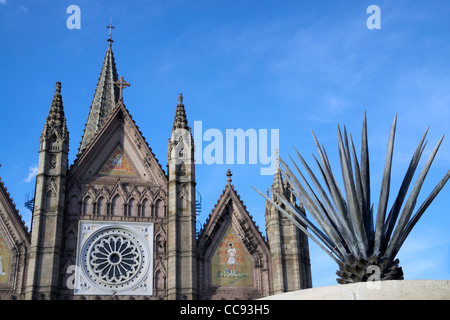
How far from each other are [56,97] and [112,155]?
4.62 metres

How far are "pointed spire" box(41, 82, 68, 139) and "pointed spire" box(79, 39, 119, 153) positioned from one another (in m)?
5.82

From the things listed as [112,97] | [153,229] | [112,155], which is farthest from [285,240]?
[112,97]

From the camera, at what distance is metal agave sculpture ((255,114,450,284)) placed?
1388 cm

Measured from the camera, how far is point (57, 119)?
3244 cm

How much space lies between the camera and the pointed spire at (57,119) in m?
31.9

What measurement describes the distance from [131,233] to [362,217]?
19088 mm

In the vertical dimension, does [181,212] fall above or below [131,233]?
above

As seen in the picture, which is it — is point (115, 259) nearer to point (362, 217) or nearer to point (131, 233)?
point (131, 233)

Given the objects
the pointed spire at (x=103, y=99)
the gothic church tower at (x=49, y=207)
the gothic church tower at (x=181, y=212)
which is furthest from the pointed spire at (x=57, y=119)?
the gothic church tower at (x=181, y=212)

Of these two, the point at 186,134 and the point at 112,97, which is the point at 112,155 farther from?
the point at 112,97

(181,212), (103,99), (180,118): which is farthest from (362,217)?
(103,99)

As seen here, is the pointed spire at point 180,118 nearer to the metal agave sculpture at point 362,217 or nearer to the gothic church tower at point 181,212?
the gothic church tower at point 181,212

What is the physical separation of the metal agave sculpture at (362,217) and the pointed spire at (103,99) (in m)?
26.2
